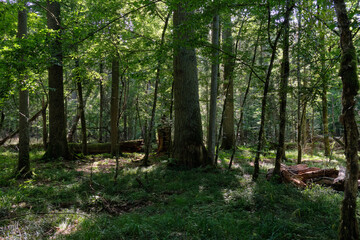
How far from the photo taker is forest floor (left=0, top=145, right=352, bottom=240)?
3.54m

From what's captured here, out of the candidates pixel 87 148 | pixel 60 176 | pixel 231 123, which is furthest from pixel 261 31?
pixel 87 148

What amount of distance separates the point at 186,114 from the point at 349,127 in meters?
6.44

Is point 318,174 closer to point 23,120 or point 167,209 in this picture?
point 167,209

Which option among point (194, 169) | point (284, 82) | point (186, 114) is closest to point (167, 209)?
point (194, 169)

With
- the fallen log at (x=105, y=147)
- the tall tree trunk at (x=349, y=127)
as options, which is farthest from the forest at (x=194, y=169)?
the fallen log at (x=105, y=147)

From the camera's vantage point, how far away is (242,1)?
5758 mm

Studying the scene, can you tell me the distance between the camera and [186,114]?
8914 mm

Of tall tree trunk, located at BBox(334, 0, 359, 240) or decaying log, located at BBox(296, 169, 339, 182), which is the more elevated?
tall tree trunk, located at BBox(334, 0, 359, 240)

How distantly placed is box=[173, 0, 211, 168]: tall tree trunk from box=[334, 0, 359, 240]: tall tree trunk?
6.13m

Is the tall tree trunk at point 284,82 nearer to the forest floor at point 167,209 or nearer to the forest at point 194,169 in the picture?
the forest at point 194,169

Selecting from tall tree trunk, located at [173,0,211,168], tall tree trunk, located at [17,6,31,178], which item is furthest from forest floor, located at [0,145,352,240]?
tall tree trunk, located at [173,0,211,168]

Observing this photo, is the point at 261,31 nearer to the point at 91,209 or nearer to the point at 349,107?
the point at 349,107

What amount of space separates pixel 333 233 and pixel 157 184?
4.64 m

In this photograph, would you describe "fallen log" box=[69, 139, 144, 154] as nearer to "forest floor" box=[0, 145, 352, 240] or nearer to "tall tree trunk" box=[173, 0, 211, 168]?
"forest floor" box=[0, 145, 352, 240]
